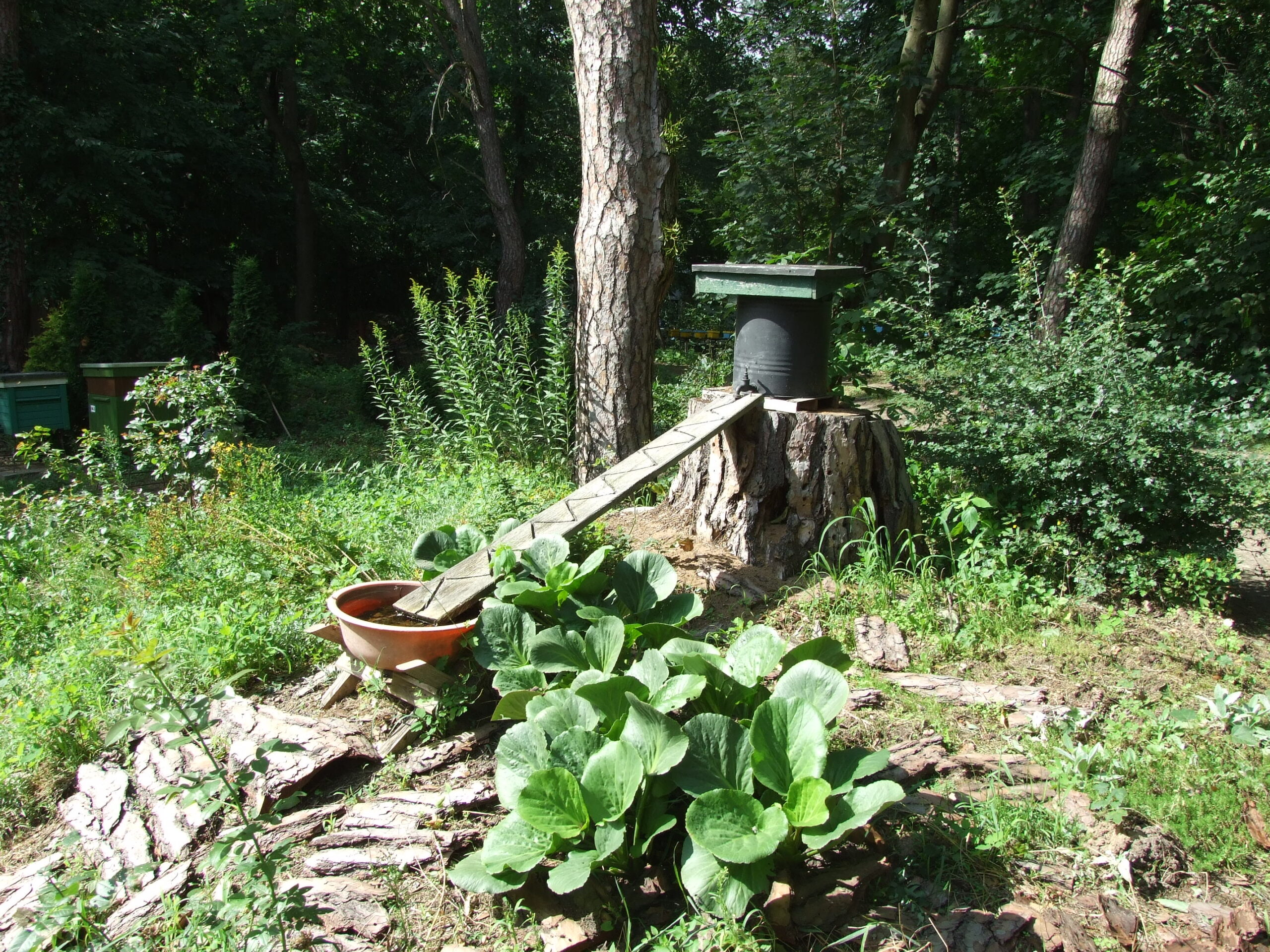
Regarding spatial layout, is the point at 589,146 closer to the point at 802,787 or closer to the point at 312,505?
the point at 312,505

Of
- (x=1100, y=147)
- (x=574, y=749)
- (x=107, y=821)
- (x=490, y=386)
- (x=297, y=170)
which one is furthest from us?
(x=297, y=170)

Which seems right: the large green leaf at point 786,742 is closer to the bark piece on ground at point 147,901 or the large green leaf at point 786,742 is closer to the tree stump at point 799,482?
the bark piece on ground at point 147,901

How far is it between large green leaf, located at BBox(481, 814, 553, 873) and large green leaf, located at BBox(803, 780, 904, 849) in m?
0.63

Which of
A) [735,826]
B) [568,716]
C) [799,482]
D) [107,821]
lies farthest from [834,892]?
[799,482]

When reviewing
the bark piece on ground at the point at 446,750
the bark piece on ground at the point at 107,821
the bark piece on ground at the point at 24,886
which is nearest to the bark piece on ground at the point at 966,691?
the bark piece on ground at the point at 446,750

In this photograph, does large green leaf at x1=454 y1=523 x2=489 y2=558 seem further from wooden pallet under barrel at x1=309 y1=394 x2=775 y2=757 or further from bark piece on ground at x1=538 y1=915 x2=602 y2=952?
bark piece on ground at x1=538 y1=915 x2=602 y2=952

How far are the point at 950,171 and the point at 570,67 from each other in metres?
8.24

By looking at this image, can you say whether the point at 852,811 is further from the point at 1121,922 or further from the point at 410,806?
the point at 410,806

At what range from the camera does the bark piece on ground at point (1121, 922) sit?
1991 mm

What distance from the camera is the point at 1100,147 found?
8.80m

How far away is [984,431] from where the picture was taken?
429cm

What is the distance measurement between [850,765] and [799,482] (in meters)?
2.28

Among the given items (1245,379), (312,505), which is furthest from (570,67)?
(312,505)

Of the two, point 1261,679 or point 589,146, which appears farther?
point 589,146
